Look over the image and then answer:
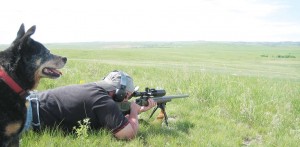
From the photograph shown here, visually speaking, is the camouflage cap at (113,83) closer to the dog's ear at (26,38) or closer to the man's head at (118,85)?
the man's head at (118,85)

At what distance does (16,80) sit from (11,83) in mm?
97

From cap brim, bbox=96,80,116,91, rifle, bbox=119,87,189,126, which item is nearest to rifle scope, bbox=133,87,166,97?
rifle, bbox=119,87,189,126

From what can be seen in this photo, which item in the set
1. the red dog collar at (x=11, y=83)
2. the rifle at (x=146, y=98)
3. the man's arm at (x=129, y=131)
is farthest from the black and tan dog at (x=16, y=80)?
the rifle at (x=146, y=98)

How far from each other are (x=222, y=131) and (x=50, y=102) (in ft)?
12.3

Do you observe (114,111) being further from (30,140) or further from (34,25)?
(34,25)

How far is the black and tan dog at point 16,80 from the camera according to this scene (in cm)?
489

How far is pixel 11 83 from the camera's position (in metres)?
4.98

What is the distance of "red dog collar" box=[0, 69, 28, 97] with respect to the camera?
491cm

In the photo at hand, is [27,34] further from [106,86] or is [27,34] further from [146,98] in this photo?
[146,98]

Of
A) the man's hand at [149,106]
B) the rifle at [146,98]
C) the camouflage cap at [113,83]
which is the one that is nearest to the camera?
the camouflage cap at [113,83]

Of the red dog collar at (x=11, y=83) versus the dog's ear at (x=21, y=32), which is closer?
the red dog collar at (x=11, y=83)

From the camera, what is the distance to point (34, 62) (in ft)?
17.5

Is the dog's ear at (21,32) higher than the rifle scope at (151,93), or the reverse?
the dog's ear at (21,32)

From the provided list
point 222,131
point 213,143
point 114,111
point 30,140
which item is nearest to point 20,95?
point 30,140
